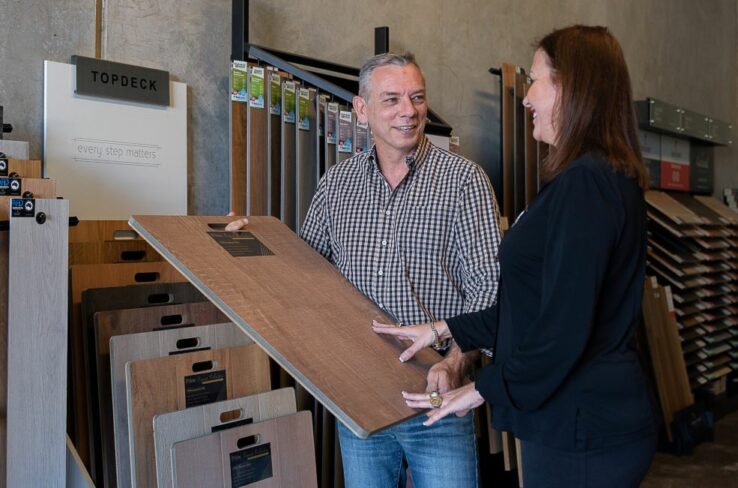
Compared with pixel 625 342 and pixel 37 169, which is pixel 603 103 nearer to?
pixel 625 342

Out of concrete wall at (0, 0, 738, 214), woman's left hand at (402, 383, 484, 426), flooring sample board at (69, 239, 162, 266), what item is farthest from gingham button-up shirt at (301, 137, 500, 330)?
concrete wall at (0, 0, 738, 214)

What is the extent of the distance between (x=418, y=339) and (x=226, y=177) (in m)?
1.52

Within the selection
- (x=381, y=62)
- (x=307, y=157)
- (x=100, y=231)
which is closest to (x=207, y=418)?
(x=100, y=231)

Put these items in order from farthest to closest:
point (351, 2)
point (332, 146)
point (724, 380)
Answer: point (724, 380) < point (351, 2) < point (332, 146)

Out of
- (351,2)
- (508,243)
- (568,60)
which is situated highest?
(351,2)

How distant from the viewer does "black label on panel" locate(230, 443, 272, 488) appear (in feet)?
6.16

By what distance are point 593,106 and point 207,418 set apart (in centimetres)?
119

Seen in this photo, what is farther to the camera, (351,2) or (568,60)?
(351,2)

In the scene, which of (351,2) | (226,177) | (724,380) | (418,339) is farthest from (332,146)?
(724,380)

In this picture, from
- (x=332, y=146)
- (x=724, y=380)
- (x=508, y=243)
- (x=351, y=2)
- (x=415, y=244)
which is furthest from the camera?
(x=724, y=380)

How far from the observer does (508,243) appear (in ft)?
4.59

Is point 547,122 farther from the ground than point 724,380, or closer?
farther from the ground

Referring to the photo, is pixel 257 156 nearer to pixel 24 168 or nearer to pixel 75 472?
pixel 24 168

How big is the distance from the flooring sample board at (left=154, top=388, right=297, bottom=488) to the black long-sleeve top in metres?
0.78
